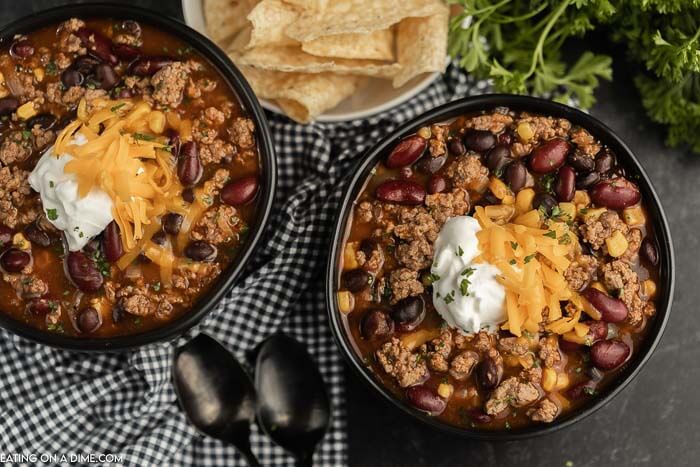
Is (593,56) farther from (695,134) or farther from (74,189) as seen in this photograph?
(74,189)

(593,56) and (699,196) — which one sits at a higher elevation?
(593,56)

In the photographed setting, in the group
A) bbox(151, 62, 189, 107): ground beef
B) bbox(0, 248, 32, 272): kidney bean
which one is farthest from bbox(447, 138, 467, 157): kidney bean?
bbox(0, 248, 32, 272): kidney bean

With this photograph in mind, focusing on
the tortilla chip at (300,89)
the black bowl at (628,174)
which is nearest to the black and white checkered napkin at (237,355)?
the tortilla chip at (300,89)

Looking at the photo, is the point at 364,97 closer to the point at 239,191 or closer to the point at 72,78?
the point at 239,191

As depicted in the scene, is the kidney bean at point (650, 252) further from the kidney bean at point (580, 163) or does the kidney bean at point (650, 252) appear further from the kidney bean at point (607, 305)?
the kidney bean at point (580, 163)

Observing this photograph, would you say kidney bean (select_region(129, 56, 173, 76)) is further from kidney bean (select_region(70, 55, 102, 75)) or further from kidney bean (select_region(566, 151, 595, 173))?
kidney bean (select_region(566, 151, 595, 173))

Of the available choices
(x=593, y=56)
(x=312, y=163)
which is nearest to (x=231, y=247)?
(x=312, y=163)
